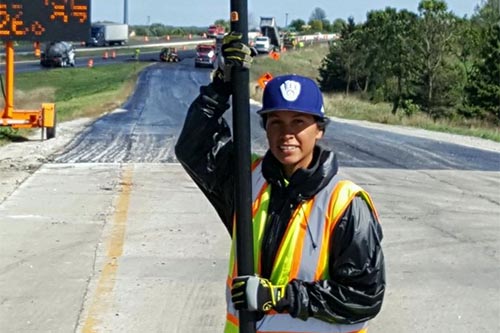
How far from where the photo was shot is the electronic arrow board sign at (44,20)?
21.0 m

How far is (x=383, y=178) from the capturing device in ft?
54.6

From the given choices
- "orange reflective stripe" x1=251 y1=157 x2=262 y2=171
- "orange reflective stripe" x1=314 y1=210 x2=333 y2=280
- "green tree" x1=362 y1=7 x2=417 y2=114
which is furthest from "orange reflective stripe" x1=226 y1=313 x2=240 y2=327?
"green tree" x1=362 y1=7 x2=417 y2=114

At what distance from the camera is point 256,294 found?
11.0 feet

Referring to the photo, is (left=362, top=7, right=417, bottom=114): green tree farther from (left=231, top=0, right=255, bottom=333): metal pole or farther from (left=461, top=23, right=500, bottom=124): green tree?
(left=231, top=0, right=255, bottom=333): metal pole

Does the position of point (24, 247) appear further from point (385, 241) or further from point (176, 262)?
point (385, 241)

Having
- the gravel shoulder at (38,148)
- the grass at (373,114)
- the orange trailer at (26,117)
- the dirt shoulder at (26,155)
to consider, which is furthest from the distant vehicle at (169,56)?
the orange trailer at (26,117)

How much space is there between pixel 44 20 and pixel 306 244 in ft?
60.8

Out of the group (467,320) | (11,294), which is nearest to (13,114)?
(11,294)

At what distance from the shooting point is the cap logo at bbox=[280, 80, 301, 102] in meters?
3.51

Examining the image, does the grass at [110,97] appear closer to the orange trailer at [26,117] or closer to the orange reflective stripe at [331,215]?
the orange trailer at [26,117]

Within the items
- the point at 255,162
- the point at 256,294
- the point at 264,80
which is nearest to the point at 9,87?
the point at 264,80

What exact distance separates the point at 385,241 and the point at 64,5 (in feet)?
39.8

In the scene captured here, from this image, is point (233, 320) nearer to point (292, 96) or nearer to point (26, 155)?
point (292, 96)

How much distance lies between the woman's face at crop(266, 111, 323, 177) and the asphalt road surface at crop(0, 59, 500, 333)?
4.54 ft
